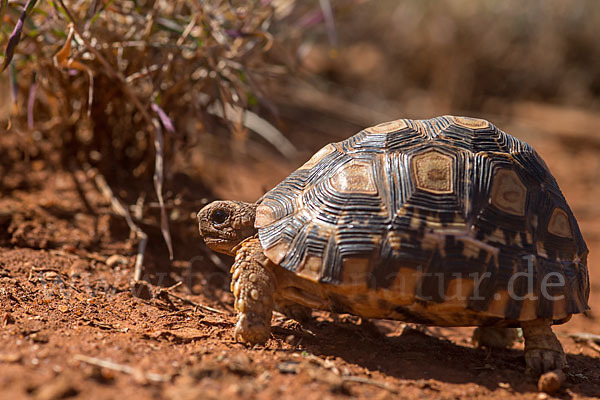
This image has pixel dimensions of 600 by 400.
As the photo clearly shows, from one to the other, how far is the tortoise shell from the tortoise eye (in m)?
0.23

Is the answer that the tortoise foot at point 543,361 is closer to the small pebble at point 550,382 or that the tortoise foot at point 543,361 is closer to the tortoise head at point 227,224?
the small pebble at point 550,382

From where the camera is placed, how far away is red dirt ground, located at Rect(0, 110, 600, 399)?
2.02 m

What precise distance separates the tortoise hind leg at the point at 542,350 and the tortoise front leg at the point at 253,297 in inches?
50.0

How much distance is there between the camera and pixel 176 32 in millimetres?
3646

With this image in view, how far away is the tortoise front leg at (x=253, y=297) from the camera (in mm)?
2562

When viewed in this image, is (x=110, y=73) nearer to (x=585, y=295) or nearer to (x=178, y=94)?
(x=178, y=94)

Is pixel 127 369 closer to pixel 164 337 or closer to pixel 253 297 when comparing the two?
pixel 164 337

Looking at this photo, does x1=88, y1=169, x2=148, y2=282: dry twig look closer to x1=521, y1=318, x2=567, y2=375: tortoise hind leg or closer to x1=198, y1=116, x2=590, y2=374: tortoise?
x1=198, y1=116, x2=590, y2=374: tortoise

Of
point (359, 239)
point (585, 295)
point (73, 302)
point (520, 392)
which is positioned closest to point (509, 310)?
point (520, 392)

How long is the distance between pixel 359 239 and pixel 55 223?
2.29 m

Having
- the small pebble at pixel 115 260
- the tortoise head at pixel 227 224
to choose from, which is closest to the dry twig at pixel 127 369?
the tortoise head at pixel 227 224

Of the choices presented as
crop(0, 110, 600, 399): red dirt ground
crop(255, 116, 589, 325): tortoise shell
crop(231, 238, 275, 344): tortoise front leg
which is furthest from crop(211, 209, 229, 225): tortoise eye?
crop(0, 110, 600, 399): red dirt ground

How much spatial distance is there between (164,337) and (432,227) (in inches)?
52.1

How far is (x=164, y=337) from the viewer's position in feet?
8.32
